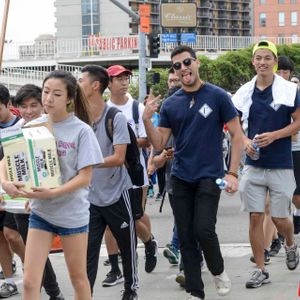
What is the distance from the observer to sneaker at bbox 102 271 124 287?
22.8 feet

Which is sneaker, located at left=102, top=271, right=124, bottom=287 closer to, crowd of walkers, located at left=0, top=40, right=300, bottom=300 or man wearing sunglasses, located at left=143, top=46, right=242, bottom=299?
crowd of walkers, located at left=0, top=40, right=300, bottom=300

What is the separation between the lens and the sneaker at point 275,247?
7.85 meters

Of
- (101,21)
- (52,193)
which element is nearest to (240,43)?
(101,21)

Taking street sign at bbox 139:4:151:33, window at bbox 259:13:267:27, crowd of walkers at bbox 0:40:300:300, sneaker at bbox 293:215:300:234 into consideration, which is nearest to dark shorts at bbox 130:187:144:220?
crowd of walkers at bbox 0:40:300:300

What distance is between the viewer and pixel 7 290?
22.0 ft

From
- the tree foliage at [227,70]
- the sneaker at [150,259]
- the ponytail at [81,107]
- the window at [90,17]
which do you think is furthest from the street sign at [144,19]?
the window at [90,17]

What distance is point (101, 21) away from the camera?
12319cm

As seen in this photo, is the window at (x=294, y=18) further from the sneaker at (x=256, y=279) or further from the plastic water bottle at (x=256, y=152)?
the sneaker at (x=256, y=279)

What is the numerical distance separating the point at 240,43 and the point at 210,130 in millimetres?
63938

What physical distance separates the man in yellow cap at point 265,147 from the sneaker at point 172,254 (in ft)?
3.56

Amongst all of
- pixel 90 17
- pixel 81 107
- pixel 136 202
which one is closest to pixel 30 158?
pixel 81 107

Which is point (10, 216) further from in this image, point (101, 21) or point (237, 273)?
point (101, 21)

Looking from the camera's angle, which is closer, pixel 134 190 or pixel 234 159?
pixel 234 159

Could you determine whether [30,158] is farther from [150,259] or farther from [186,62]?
[150,259]
